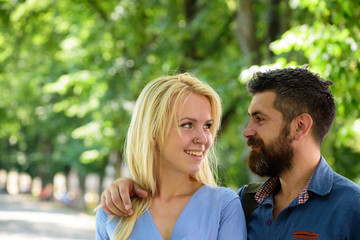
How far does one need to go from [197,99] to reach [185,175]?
1.61 feet

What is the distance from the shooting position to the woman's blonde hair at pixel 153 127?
133 inches

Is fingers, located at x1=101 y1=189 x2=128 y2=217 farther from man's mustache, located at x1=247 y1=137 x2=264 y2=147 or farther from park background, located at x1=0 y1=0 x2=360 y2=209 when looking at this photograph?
park background, located at x1=0 y1=0 x2=360 y2=209

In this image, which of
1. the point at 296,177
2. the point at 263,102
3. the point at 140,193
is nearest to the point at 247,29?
the point at 263,102

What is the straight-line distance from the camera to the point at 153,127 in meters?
3.39

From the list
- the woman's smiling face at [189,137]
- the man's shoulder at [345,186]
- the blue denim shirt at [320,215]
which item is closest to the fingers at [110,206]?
Result: the woman's smiling face at [189,137]

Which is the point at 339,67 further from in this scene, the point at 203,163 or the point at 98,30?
the point at 98,30

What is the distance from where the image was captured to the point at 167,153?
11.3ft

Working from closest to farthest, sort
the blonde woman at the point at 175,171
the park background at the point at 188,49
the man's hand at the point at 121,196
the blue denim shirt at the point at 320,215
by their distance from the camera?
the blue denim shirt at the point at 320,215 → the blonde woman at the point at 175,171 → the man's hand at the point at 121,196 → the park background at the point at 188,49

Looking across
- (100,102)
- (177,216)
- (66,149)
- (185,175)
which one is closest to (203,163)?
(185,175)

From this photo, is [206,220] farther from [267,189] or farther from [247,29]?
[247,29]

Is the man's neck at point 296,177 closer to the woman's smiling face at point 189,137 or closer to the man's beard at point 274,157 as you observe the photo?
the man's beard at point 274,157

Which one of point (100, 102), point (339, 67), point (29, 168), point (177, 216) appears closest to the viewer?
point (177, 216)

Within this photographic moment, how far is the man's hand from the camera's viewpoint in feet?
11.2

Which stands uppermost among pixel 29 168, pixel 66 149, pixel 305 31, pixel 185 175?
pixel 305 31
